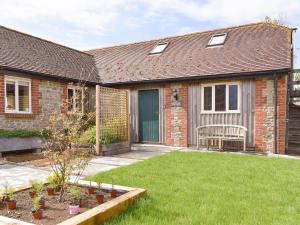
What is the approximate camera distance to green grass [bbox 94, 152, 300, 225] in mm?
4012

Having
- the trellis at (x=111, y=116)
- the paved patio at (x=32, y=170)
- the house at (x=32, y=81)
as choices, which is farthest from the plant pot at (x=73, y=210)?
the trellis at (x=111, y=116)

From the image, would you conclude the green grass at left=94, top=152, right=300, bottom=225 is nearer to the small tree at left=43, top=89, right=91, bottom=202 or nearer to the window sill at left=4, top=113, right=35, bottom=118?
the small tree at left=43, top=89, right=91, bottom=202

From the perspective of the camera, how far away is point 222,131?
39.1ft

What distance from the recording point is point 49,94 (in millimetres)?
12656

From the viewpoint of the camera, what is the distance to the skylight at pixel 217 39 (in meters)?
14.6

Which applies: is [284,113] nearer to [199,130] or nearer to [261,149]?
[261,149]

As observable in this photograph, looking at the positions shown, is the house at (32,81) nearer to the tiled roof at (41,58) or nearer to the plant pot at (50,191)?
the tiled roof at (41,58)

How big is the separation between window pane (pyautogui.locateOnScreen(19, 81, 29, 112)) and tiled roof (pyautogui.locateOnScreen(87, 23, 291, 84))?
164 inches

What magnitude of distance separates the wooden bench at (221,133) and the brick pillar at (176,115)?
872mm

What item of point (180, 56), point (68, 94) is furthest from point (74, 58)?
point (180, 56)

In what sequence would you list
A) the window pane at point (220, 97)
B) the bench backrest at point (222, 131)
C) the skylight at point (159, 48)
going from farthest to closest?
the skylight at point (159, 48)
the window pane at point (220, 97)
the bench backrest at point (222, 131)

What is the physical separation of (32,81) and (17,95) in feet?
2.84

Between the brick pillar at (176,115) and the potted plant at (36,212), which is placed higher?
the brick pillar at (176,115)

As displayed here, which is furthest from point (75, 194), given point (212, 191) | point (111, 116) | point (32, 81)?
point (32, 81)
